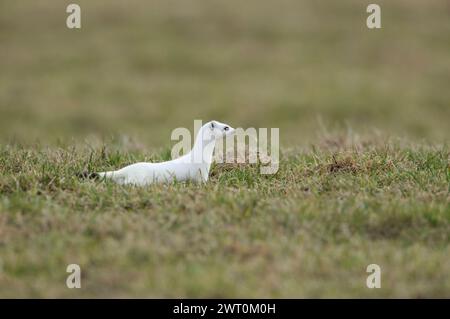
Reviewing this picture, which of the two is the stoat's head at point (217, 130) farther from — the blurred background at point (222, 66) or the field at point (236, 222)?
the blurred background at point (222, 66)

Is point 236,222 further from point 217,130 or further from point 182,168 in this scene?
point 217,130

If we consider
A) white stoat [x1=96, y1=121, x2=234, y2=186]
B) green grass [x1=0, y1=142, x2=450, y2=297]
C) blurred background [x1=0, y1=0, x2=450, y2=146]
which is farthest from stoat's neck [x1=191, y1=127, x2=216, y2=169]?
blurred background [x1=0, y1=0, x2=450, y2=146]

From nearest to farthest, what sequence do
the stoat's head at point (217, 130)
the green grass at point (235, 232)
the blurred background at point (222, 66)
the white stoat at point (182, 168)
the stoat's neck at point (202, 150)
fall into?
the green grass at point (235, 232), the white stoat at point (182, 168), the stoat's neck at point (202, 150), the stoat's head at point (217, 130), the blurred background at point (222, 66)

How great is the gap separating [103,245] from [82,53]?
19.0 m

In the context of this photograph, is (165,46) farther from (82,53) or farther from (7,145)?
(7,145)

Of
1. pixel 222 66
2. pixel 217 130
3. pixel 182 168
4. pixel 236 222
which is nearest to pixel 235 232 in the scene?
pixel 236 222

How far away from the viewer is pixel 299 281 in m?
5.90

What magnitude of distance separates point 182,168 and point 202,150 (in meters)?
0.25

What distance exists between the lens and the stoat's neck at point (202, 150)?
7.86 m

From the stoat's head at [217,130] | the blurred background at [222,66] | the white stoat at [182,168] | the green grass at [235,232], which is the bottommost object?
the green grass at [235,232]

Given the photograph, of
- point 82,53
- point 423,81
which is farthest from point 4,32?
point 423,81

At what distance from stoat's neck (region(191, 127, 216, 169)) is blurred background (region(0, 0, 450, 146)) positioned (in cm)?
981

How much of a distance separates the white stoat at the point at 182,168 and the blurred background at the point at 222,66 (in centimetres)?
979

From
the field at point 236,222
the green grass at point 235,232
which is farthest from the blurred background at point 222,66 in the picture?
the green grass at point 235,232
